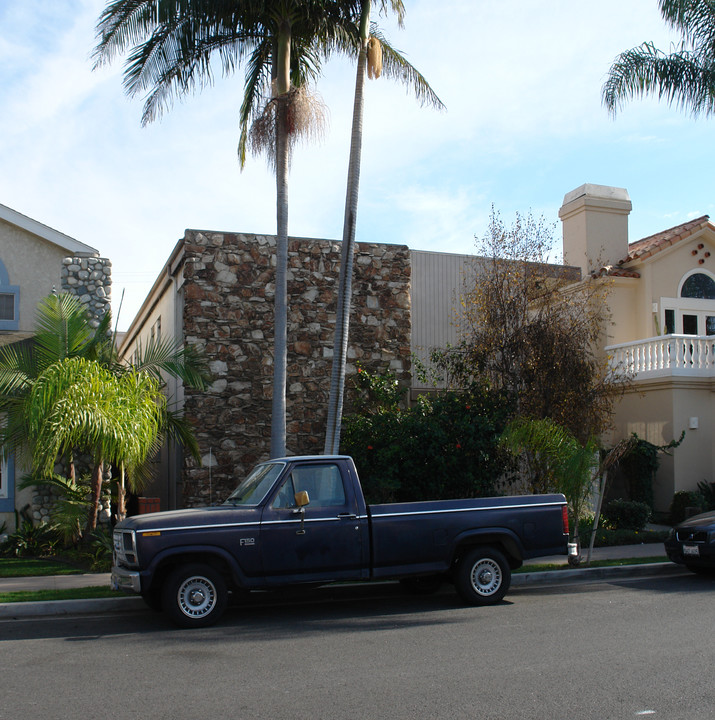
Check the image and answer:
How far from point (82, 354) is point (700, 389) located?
543 inches

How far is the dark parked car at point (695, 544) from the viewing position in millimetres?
11234

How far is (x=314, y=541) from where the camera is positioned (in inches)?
356

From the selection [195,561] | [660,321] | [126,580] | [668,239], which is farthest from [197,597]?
[668,239]

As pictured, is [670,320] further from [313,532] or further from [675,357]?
[313,532]

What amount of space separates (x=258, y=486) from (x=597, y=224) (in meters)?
16.5

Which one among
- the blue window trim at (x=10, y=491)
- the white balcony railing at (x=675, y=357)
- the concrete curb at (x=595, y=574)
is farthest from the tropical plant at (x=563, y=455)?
the blue window trim at (x=10, y=491)

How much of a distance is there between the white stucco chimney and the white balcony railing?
13.6 feet

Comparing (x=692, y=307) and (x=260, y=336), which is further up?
(x=692, y=307)

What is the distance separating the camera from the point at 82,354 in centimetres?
1367

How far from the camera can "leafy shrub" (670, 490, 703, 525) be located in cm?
1711

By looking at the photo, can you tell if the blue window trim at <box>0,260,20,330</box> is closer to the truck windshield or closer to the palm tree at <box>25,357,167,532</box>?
the palm tree at <box>25,357,167,532</box>

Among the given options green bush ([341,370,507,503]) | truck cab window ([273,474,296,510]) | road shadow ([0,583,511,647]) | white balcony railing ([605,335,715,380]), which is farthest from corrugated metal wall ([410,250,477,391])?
truck cab window ([273,474,296,510])

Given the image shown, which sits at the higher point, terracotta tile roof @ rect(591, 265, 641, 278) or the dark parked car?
terracotta tile roof @ rect(591, 265, 641, 278)

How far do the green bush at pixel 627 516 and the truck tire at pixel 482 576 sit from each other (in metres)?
7.65
